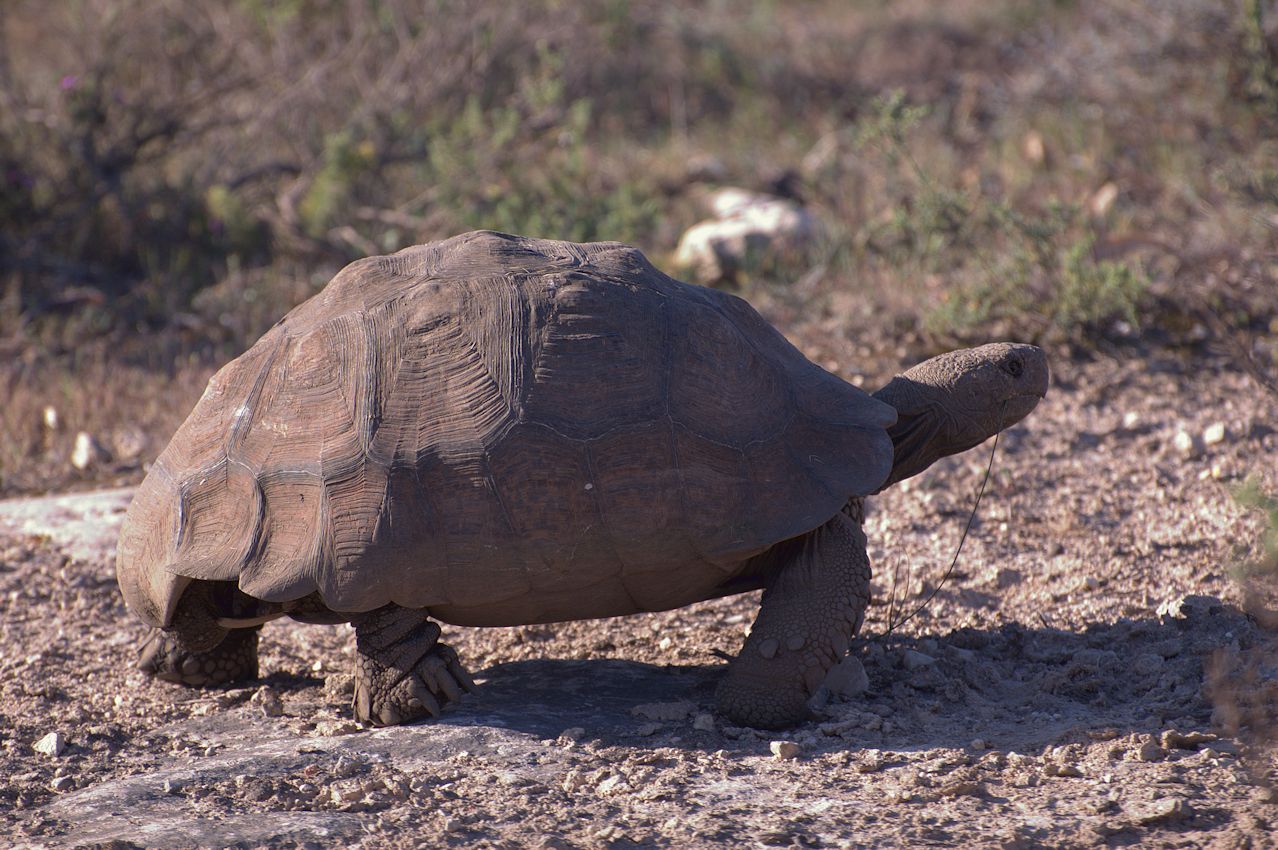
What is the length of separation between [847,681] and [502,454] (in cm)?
131

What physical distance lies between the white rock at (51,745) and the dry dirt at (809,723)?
16 mm

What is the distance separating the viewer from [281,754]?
353 centimetres

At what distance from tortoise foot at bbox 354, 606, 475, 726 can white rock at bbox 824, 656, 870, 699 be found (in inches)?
45.8

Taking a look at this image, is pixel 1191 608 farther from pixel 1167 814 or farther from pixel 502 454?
pixel 502 454

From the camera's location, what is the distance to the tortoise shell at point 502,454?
3.48 m

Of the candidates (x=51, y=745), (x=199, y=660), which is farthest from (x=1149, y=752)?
(x=51, y=745)

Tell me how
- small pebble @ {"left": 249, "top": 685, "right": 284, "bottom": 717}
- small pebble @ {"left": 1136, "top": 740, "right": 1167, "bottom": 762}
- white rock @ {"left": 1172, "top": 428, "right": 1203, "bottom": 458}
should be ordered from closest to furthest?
small pebble @ {"left": 1136, "top": 740, "right": 1167, "bottom": 762}
small pebble @ {"left": 249, "top": 685, "right": 284, "bottom": 717}
white rock @ {"left": 1172, "top": 428, "right": 1203, "bottom": 458}

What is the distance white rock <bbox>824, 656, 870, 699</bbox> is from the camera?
390 centimetres

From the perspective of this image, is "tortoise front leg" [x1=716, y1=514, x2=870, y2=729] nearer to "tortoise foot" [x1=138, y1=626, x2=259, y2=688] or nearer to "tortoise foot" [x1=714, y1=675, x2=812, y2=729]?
"tortoise foot" [x1=714, y1=675, x2=812, y2=729]

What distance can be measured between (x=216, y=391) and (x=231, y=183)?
5676 millimetres

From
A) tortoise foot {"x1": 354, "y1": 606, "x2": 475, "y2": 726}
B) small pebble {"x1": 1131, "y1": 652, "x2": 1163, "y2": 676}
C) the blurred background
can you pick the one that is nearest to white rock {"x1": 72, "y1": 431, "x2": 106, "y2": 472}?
the blurred background

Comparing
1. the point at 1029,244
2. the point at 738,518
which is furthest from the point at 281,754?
the point at 1029,244

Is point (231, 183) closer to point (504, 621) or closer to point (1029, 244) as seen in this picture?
point (1029, 244)

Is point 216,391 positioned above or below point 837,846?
above
